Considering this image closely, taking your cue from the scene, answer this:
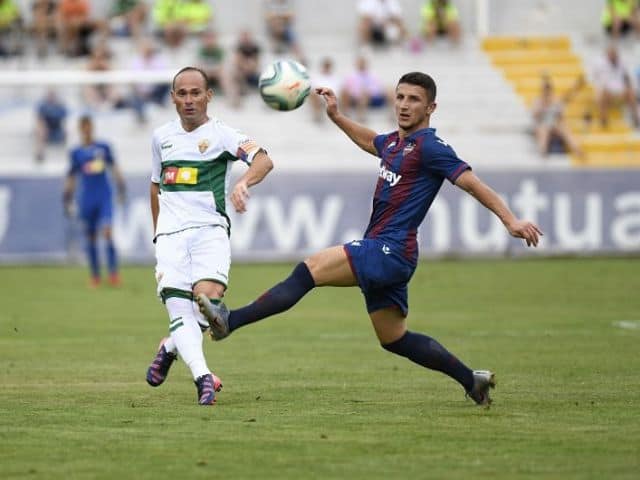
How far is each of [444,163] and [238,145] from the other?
150 cm

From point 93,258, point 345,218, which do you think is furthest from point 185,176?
point 345,218

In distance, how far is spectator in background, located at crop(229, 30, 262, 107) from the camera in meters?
30.7

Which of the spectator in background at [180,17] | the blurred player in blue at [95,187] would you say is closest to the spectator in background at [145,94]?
the spectator in background at [180,17]

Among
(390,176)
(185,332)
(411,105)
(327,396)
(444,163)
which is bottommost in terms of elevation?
(327,396)

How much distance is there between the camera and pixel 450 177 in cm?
936

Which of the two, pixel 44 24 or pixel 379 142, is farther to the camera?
pixel 44 24

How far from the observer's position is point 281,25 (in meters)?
33.6

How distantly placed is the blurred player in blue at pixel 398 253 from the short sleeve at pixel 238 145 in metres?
0.90

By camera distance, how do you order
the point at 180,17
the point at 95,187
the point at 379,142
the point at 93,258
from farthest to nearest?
the point at 180,17 → the point at 95,187 → the point at 93,258 → the point at 379,142

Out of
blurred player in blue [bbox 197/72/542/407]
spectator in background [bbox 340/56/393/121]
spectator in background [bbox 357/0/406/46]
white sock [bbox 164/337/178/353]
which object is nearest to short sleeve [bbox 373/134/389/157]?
blurred player in blue [bbox 197/72/542/407]

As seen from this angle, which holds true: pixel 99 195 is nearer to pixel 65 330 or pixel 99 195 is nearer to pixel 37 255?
pixel 37 255

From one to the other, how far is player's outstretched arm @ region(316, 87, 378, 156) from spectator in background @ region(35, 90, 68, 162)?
18.8m

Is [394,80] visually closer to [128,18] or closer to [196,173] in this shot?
[128,18]

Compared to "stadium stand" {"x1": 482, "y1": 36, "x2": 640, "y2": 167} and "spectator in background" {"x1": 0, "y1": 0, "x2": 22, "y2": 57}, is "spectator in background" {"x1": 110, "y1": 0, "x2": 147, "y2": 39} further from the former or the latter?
"stadium stand" {"x1": 482, "y1": 36, "x2": 640, "y2": 167}
